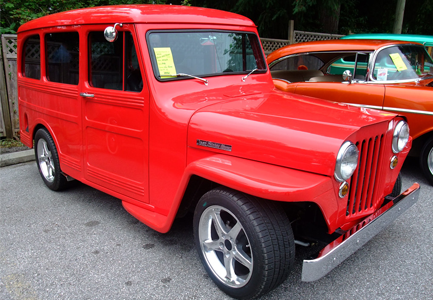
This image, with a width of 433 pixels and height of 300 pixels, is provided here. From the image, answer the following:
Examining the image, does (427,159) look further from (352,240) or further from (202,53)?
(202,53)

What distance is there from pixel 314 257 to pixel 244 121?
91 cm

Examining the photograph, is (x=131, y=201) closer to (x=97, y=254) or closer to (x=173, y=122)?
(x=97, y=254)

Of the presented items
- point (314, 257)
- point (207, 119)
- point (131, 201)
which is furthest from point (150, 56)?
point (314, 257)

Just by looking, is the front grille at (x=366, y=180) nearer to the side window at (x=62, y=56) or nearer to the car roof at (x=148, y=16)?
the car roof at (x=148, y=16)

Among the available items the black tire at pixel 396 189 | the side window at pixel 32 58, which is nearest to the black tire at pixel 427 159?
the black tire at pixel 396 189

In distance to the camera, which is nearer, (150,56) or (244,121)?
(244,121)

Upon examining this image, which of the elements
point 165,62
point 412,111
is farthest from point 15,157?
point 412,111

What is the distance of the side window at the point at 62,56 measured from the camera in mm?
3361

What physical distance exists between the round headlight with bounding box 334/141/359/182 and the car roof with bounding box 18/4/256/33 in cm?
170

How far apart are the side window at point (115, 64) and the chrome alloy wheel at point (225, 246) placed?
117cm

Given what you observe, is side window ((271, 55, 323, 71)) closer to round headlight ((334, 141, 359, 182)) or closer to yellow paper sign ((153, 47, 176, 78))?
yellow paper sign ((153, 47, 176, 78))

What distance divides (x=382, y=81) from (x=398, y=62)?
399 millimetres

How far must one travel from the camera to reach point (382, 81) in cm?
443

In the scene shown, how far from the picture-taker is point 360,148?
7.02ft
